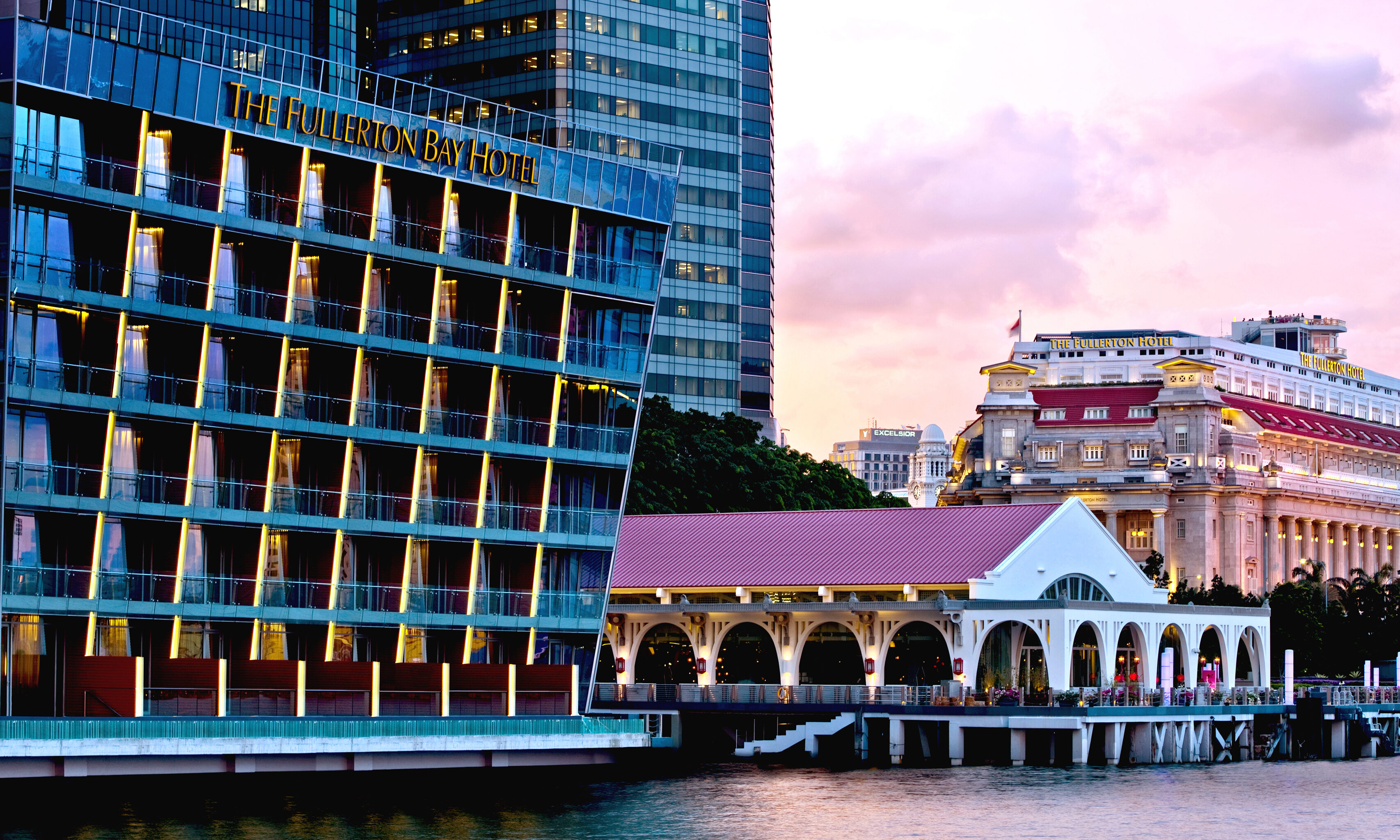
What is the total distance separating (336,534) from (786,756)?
3027 centimetres

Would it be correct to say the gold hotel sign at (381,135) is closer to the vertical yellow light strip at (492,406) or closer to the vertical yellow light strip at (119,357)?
the vertical yellow light strip at (492,406)

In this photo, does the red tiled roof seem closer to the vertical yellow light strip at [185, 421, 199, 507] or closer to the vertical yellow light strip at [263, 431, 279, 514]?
the vertical yellow light strip at [263, 431, 279, 514]

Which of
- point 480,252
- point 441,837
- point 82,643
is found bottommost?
point 441,837

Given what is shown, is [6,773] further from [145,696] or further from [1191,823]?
[1191,823]

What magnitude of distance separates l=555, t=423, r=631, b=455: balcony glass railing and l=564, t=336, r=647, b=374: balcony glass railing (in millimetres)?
2260

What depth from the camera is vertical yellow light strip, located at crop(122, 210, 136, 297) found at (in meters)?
68.5

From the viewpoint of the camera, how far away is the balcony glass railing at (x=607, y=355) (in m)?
81.4

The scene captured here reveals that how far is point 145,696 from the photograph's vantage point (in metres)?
69.7

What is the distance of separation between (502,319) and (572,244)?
14.1 ft

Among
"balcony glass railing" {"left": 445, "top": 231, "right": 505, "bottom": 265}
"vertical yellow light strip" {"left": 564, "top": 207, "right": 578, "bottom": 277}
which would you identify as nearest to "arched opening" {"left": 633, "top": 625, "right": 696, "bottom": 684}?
"vertical yellow light strip" {"left": 564, "top": 207, "right": 578, "bottom": 277}

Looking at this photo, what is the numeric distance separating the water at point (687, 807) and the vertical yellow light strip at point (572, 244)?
18.3m

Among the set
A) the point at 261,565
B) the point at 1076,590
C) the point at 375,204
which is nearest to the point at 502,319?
the point at 375,204

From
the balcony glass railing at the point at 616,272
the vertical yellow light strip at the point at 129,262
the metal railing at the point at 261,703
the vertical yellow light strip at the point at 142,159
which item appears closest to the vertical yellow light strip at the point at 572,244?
the balcony glass railing at the point at 616,272

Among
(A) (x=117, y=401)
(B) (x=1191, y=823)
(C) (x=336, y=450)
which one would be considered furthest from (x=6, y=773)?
(B) (x=1191, y=823)
